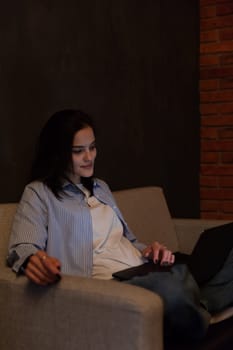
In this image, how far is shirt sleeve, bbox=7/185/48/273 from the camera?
6.41 feet

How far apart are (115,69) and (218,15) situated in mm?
1180

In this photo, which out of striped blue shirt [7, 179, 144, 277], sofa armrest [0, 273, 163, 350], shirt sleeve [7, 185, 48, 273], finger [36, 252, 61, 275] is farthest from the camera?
striped blue shirt [7, 179, 144, 277]

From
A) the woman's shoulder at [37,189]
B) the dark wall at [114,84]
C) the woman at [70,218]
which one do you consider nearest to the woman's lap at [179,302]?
the woman at [70,218]

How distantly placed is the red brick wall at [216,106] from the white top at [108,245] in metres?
1.77

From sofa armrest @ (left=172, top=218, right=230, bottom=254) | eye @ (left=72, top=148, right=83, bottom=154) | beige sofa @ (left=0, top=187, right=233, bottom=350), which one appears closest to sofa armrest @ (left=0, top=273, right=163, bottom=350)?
beige sofa @ (left=0, top=187, right=233, bottom=350)

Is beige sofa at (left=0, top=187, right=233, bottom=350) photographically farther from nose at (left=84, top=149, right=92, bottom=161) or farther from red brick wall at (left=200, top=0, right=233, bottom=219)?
red brick wall at (left=200, top=0, right=233, bottom=219)

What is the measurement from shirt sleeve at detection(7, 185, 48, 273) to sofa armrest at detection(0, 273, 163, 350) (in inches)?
3.2

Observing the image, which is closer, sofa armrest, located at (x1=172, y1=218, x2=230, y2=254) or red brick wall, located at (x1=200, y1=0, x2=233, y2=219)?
sofa armrest, located at (x1=172, y1=218, x2=230, y2=254)

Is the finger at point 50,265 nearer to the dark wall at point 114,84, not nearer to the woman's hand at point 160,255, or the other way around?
the woman's hand at point 160,255

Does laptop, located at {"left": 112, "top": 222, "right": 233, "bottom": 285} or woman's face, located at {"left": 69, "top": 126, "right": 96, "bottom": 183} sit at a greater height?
woman's face, located at {"left": 69, "top": 126, "right": 96, "bottom": 183}

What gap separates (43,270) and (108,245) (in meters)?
0.50

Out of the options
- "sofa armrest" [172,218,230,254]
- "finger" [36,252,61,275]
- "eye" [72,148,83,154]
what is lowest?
"sofa armrest" [172,218,230,254]

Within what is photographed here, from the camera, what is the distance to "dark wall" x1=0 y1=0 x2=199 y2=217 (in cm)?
247

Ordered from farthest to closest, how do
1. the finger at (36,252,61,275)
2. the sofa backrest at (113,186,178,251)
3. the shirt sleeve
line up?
1. the sofa backrest at (113,186,178,251)
2. the shirt sleeve
3. the finger at (36,252,61,275)
